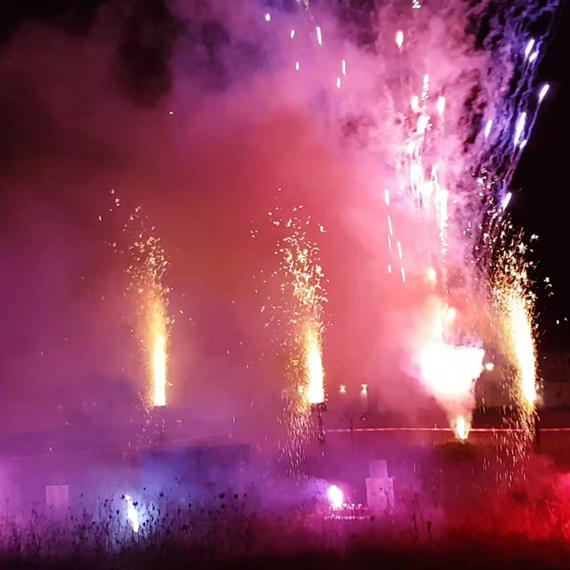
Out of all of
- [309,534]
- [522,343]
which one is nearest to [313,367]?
[522,343]

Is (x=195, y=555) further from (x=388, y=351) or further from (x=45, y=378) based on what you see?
(x=388, y=351)

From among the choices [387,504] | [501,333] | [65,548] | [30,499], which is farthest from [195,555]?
[501,333]

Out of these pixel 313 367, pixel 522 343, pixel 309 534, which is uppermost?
pixel 522 343

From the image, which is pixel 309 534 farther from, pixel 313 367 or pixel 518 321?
pixel 518 321

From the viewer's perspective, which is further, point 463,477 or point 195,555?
→ point 463,477

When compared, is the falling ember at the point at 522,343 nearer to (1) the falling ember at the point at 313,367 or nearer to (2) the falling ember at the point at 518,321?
(2) the falling ember at the point at 518,321

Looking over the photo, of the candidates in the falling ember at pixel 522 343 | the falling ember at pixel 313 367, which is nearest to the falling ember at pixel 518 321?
the falling ember at pixel 522 343

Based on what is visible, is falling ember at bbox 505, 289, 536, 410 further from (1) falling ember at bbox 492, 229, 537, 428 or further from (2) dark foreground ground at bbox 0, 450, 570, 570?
(2) dark foreground ground at bbox 0, 450, 570, 570

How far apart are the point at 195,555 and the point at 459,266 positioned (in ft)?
32.2

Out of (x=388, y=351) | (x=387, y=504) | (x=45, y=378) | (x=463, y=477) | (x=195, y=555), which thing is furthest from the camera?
(x=388, y=351)

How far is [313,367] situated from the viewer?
19094 mm

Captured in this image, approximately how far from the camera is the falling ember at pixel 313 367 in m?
18.2

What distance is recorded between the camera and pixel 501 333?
915 inches

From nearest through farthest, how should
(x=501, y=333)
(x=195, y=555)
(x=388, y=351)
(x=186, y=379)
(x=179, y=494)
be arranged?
(x=195, y=555), (x=179, y=494), (x=186, y=379), (x=388, y=351), (x=501, y=333)
